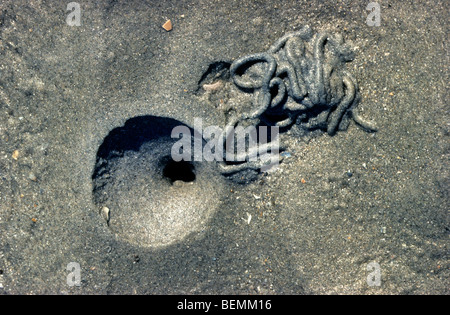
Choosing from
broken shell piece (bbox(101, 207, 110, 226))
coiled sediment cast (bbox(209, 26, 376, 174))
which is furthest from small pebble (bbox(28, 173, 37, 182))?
coiled sediment cast (bbox(209, 26, 376, 174))

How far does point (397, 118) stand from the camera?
244 cm

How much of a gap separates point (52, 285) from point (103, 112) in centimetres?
123

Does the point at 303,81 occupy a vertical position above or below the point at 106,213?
above

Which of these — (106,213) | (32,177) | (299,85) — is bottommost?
(106,213)

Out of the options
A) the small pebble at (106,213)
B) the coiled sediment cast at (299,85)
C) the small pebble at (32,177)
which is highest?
the coiled sediment cast at (299,85)

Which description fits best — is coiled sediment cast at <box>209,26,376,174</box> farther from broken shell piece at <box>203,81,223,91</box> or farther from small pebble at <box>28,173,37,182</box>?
small pebble at <box>28,173,37,182</box>

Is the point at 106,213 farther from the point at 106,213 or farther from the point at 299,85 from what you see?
the point at 299,85

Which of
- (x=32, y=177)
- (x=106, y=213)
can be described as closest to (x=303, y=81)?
(x=106, y=213)

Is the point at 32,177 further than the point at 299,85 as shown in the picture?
Yes

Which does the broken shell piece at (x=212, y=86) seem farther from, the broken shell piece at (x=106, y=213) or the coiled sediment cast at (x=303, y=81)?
the broken shell piece at (x=106, y=213)

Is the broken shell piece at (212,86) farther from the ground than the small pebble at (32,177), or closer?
farther from the ground

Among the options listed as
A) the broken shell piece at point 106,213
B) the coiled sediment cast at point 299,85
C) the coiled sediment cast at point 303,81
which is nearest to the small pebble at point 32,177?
the broken shell piece at point 106,213
